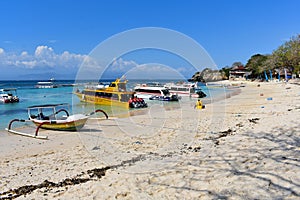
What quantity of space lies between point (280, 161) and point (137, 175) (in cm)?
276

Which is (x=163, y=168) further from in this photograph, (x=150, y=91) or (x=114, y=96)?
(x=150, y=91)

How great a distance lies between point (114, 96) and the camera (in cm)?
2408

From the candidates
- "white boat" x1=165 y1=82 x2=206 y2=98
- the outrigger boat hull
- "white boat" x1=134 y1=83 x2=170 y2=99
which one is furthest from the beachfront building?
the outrigger boat hull

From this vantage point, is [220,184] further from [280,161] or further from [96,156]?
[96,156]

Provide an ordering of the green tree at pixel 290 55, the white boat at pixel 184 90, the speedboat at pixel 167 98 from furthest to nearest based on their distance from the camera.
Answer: the green tree at pixel 290 55, the white boat at pixel 184 90, the speedboat at pixel 167 98

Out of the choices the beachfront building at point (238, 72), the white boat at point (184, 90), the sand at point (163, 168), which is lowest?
the sand at point (163, 168)

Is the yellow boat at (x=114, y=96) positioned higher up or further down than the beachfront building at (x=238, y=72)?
further down

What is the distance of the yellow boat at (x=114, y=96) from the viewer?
2334 cm

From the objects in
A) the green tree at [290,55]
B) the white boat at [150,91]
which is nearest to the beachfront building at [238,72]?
the green tree at [290,55]

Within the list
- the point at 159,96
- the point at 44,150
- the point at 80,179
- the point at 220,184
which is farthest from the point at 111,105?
the point at 220,184

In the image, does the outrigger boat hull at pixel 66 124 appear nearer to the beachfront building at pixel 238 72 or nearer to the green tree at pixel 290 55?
the green tree at pixel 290 55

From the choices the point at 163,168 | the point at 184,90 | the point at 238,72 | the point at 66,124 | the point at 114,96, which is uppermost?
the point at 238,72

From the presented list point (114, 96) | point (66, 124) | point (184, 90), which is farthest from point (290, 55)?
point (66, 124)

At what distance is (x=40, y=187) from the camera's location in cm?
469
